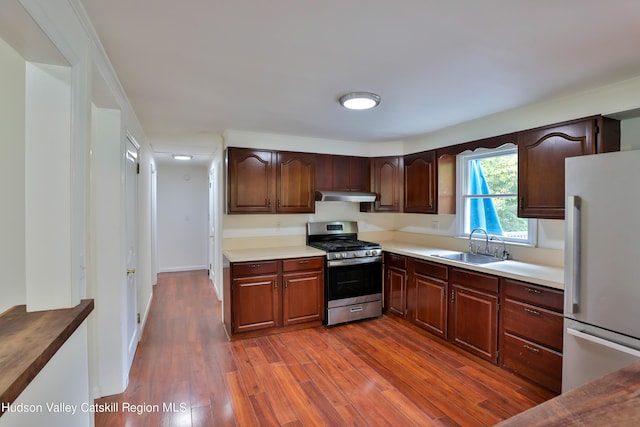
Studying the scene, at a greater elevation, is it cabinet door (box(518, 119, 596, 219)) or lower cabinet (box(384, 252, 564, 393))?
cabinet door (box(518, 119, 596, 219))

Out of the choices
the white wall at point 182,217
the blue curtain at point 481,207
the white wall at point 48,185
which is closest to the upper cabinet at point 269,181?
the blue curtain at point 481,207

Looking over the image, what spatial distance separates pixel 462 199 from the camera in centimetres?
379

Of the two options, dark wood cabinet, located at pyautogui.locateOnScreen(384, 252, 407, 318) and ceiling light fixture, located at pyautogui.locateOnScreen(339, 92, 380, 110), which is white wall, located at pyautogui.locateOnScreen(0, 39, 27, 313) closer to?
ceiling light fixture, located at pyautogui.locateOnScreen(339, 92, 380, 110)

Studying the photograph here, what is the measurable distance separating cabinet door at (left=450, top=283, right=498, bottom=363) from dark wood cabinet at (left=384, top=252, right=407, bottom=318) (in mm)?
702

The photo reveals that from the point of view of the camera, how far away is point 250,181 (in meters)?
3.68

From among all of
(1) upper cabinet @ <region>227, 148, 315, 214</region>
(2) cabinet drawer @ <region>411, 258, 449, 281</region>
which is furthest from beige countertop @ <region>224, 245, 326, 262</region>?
(2) cabinet drawer @ <region>411, 258, 449, 281</region>

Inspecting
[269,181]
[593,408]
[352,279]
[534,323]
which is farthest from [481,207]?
[593,408]

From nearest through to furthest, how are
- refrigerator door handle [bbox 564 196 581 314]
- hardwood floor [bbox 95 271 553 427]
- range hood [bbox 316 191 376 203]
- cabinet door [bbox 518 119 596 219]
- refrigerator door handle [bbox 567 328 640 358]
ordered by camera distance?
refrigerator door handle [bbox 567 328 640 358] → refrigerator door handle [bbox 564 196 581 314] → hardwood floor [bbox 95 271 553 427] → cabinet door [bbox 518 119 596 219] → range hood [bbox 316 191 376 203]

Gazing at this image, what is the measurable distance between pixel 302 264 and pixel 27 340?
8.61ft

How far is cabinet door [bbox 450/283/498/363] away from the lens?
2.74 metres

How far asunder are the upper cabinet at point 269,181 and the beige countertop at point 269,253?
1.58 ft

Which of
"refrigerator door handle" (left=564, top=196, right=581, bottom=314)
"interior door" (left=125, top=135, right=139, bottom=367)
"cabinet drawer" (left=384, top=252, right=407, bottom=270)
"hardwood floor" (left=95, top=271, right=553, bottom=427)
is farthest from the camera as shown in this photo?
"cabinet drawer" (left=384, top=252, right=407, bottom=270)

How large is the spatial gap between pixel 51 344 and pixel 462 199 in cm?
385

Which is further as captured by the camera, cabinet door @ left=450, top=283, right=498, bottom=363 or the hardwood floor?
cabinet door @ left=450, top=283, right=498, bottom=363
